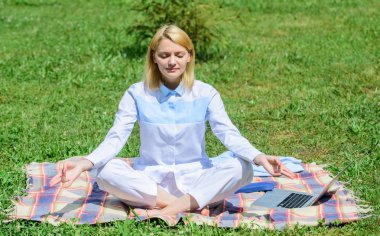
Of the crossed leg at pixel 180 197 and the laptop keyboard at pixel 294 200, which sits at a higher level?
the crossed leg at pixel 180 197

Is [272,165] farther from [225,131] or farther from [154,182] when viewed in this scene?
[154,182]

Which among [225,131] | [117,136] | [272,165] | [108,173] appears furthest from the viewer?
[225,131]

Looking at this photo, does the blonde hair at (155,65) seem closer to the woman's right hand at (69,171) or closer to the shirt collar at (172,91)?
the shirt collar at (172,91)

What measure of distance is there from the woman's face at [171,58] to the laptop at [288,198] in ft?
3.37

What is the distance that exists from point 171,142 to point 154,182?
283 millimetres

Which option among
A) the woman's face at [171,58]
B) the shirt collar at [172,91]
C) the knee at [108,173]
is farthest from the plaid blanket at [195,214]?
the woman's face at [171,58]

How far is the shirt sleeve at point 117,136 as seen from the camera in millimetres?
4812

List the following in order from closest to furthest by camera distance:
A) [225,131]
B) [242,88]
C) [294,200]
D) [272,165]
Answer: [272,165] < [225,131] < [294,200] < [242,88]

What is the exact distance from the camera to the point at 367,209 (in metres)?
5.11

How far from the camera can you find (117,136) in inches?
197

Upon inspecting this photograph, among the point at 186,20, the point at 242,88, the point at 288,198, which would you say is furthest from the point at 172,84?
the point at 186,20

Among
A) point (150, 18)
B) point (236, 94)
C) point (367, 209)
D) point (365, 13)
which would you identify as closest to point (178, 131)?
point (367, 209)

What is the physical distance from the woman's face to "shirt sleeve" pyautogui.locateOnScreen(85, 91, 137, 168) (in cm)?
31

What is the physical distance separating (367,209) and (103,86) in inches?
166
